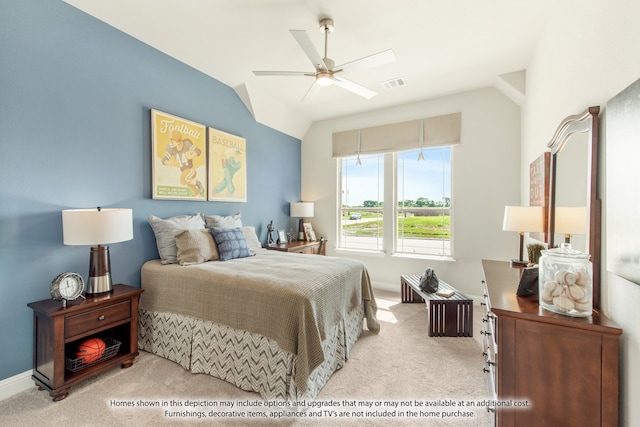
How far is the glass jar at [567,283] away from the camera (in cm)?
Result: 118

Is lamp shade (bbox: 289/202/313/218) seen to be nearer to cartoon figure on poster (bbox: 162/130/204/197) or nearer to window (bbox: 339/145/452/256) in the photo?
window (bbox: 339/145/452/256)

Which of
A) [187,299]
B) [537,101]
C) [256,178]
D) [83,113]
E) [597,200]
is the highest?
[537,101]

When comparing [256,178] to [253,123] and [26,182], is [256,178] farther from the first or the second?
[26,182]

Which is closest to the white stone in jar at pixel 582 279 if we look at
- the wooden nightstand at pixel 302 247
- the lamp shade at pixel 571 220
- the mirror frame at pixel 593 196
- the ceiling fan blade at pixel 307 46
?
the mirror frame at pixel 593 196

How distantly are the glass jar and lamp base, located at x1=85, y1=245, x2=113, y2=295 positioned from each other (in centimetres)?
291

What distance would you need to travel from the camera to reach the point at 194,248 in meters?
2.53

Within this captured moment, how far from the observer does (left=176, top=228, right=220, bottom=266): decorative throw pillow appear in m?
2.49

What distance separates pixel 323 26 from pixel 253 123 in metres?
1.96

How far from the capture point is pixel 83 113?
2.25 m

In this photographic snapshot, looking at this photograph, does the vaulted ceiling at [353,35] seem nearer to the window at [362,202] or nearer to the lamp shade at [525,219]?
the window at [362,202]

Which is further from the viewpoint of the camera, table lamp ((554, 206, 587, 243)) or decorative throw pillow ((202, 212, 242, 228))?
decorative throw pillow ((202, 212, 242, 228))

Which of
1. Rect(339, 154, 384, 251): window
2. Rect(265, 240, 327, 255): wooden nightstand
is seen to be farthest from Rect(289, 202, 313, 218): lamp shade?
Rect(339, 154, 384, 251): window

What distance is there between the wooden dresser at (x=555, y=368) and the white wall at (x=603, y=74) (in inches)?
1.8

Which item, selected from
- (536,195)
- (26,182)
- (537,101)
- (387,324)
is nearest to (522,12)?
(537,101)
